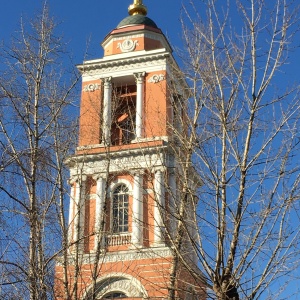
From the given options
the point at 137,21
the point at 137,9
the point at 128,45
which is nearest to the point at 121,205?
the point at 128,45

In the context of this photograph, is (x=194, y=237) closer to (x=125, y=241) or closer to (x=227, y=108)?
(x=227, y=108)

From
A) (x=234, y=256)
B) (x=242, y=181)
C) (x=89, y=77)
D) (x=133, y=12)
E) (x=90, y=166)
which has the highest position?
(x=133, y=12)

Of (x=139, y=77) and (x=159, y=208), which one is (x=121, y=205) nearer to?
(x=139, y=77)

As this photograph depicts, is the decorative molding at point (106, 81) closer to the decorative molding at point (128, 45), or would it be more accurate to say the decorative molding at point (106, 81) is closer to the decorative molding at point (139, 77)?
the decorative molding at point (139, 77)

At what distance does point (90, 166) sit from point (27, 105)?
13.1m

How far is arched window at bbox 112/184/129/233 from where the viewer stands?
23625 mm

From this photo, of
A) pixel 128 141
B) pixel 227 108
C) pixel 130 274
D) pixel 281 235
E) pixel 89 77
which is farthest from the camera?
pixel 89 77

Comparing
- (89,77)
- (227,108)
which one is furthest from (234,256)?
(89,77)

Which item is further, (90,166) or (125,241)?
(90,166)

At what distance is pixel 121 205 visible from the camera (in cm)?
2433

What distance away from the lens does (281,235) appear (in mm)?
8852

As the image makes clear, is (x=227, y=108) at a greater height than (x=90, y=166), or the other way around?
(x=90, y=166)

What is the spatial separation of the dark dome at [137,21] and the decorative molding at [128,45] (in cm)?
122

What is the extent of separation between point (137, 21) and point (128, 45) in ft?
5.37
